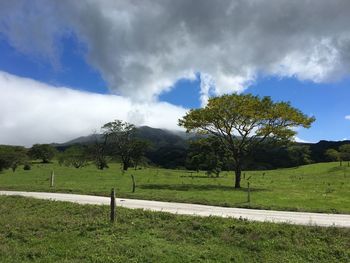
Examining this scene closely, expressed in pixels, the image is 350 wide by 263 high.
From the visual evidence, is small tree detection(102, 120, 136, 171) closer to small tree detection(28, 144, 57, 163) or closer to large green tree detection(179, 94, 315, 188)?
small tree detection(28, 144, 57, 163)

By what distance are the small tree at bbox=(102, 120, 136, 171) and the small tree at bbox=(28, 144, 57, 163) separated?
34302 mm

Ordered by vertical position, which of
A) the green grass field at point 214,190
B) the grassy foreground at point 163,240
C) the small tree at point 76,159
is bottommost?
the grassy foreground at point 163,240

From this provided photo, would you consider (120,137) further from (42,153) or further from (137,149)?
(42,153)

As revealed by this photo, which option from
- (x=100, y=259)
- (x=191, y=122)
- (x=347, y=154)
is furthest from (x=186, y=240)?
(x=347, y=154)

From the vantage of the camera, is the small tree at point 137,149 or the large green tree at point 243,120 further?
the small tree at point 137,149

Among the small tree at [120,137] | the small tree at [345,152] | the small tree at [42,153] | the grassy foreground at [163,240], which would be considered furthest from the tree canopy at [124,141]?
the grassy foreground at [163,240]

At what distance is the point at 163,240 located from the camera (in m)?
18.5

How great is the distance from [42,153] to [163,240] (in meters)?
122

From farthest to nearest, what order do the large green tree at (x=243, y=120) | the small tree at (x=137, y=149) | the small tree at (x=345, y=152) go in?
the small tree at (x=345, y=152) → the small tree at (x=137, y=149) → the large green tree at (x=243, y=120)

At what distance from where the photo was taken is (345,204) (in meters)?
31.9

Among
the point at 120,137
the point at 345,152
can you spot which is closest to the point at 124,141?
the point at 120,137

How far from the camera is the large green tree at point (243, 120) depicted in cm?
4753

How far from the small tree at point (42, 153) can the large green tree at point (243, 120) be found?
304ft

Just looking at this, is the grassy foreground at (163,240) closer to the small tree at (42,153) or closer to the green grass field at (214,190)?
the green grass field at (214,190)
